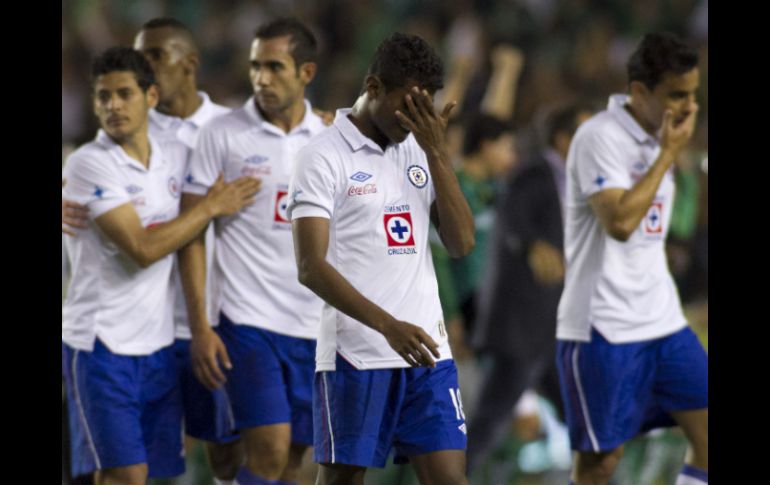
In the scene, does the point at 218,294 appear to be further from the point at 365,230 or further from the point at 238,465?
the point at 365,230

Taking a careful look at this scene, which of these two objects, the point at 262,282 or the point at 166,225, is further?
the point at 262,282

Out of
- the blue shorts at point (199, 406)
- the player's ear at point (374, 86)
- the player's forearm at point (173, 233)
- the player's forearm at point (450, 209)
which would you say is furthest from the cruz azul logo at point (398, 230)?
the blue shorts at point (199, 406)

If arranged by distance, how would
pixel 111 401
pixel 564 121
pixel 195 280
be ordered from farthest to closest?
pixel 564 121 → pixel 195 280 → pixel 111 401

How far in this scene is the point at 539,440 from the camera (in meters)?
8.88

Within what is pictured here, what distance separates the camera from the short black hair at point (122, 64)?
18.4 ft

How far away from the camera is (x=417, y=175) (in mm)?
4676

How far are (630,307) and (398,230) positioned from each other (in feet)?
5.09

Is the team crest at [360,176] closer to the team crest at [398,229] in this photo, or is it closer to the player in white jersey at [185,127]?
the team crest at [398,229]

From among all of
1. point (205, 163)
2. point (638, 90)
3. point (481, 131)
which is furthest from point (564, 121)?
point (205, 163)

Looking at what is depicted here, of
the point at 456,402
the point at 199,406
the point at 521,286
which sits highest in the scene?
the point at 521,286

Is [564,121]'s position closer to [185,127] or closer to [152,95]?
[185,127]

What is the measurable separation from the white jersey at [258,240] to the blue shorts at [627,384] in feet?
3.81

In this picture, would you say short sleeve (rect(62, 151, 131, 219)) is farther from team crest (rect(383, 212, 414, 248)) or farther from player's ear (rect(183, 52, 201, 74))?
team crest (rect(383, 212, 414, 248))

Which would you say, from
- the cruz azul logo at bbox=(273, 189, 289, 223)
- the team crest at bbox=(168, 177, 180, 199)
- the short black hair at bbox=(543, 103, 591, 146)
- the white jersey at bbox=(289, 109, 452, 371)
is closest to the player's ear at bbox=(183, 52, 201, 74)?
the team crest at bbox=(168, 177, 180, 199)
